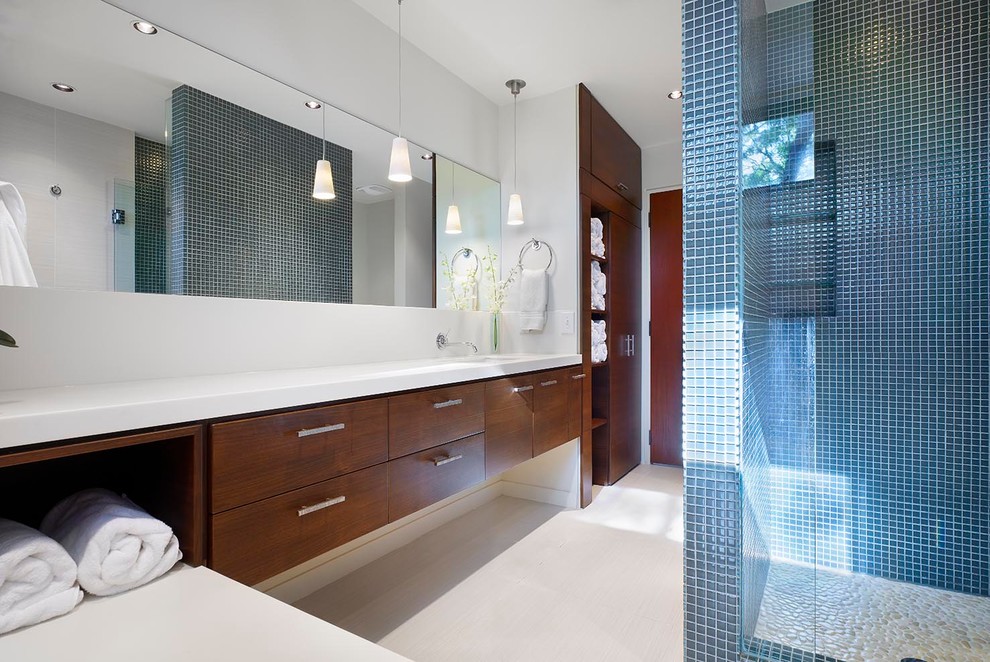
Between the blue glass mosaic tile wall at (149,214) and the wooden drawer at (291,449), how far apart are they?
0.68 m

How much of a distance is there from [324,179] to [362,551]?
1.68 meters

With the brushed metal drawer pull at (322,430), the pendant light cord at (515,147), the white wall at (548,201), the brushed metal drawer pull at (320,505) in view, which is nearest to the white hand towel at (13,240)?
the brushed metal drawer pull at (322,430)

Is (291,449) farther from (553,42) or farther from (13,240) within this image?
(553,42)

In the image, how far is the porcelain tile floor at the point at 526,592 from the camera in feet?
5.47

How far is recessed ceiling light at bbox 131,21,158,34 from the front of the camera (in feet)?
4.83

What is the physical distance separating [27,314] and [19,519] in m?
0.51

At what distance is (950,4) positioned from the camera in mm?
1560

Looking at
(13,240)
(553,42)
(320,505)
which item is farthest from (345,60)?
(320,505)

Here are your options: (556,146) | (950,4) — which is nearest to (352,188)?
(556,146)

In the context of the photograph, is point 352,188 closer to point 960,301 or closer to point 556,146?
point 556,146

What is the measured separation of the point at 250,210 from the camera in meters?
1.79

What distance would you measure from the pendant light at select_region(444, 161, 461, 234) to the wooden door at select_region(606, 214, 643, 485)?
119 centimetres

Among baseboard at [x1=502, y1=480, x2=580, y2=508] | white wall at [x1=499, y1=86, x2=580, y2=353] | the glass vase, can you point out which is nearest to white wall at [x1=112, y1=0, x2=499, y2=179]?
white wall at [x1=499, y1=86, x2=580, y2=353]

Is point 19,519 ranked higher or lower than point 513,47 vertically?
lower
